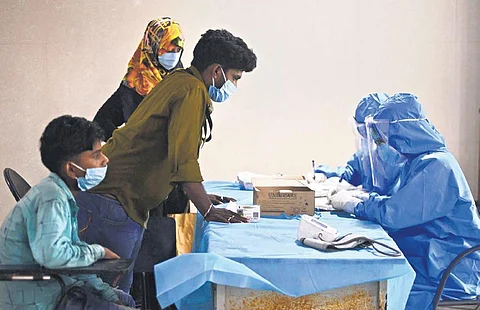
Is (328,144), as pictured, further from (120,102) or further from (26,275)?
(26,275)

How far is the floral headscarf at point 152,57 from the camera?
3.79 meters

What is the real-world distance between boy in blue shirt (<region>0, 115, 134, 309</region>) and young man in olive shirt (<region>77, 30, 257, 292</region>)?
27cm

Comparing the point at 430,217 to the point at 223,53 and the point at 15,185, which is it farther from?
the point at 15,185

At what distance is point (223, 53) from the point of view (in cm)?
285

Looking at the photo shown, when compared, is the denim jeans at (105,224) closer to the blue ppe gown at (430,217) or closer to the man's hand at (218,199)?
the man's hand at (218,199)

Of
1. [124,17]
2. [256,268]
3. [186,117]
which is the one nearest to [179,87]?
[186,117]

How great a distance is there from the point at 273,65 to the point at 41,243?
3.67 metres

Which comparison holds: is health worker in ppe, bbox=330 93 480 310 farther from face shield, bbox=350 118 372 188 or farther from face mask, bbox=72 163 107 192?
face mask, bbox=72 163 107 192

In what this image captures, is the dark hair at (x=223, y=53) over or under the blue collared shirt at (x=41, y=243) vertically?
over

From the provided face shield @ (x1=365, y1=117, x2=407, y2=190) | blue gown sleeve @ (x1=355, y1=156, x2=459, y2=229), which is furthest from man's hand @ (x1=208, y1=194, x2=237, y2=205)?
blue gown sleeve @ (x1=355, y1=156, x2=459, y2=229)

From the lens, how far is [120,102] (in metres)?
3.78

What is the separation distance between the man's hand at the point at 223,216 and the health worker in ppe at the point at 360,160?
107cm

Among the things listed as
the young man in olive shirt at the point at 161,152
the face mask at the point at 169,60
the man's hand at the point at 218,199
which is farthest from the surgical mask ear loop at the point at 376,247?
the face mask at the point at 169,60

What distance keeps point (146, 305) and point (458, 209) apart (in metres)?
1.54
